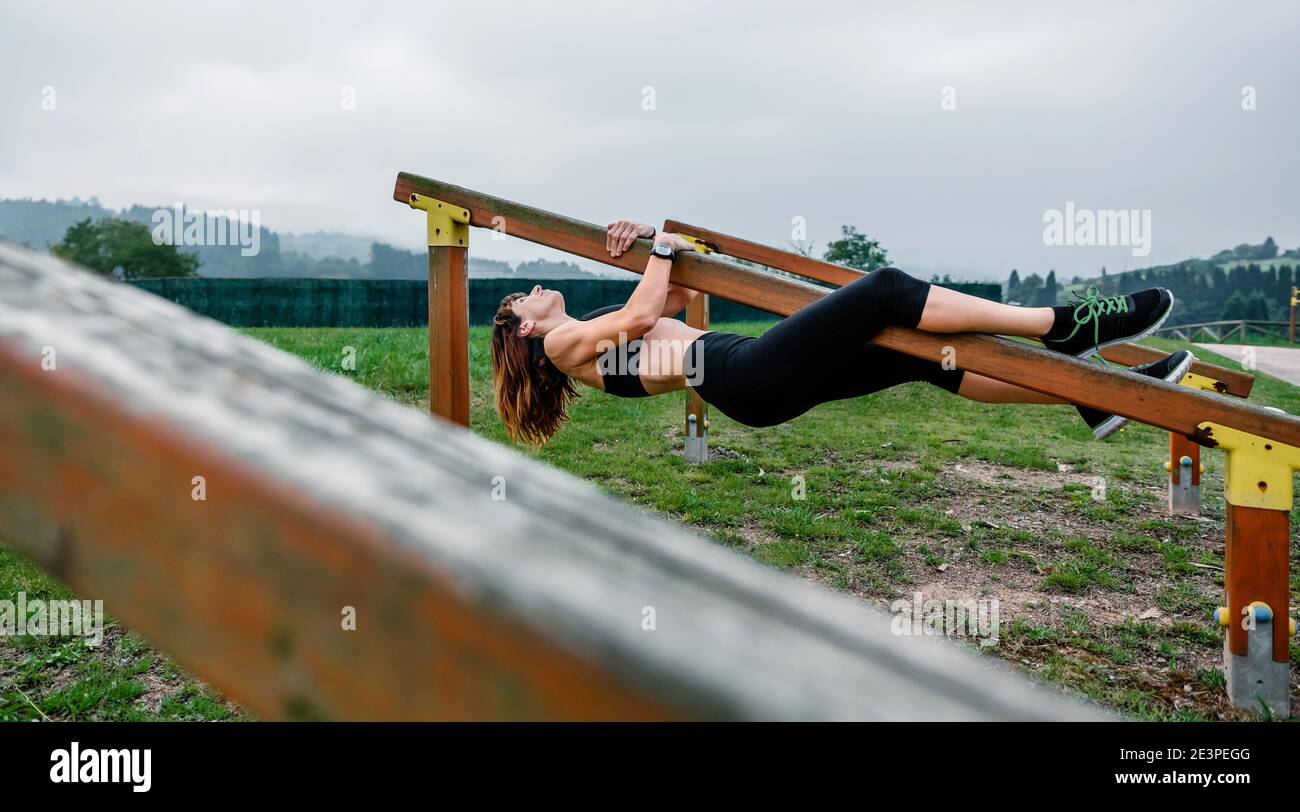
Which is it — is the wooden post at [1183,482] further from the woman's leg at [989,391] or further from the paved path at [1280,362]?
the paved path at [1280,362]

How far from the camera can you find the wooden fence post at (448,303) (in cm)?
392

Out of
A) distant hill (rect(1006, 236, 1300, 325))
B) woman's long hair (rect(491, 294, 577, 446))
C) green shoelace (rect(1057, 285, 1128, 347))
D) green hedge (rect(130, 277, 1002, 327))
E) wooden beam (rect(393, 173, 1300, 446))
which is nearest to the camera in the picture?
wooden beam (rect(393, 173, 1300, 446))

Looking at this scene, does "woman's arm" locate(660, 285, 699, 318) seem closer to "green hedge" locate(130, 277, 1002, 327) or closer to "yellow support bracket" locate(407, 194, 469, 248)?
"yellow support bracket" locate(407, 194, 469, 248)

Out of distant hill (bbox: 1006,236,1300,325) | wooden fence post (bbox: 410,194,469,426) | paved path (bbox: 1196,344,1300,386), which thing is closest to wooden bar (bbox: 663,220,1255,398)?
wooden fence post (bbox: 410,194,469,426)

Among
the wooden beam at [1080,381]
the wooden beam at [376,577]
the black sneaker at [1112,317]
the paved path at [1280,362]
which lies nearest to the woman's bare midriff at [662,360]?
the wooden beam at [1080,381]

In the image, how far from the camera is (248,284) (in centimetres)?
2156

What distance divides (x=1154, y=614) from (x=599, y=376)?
2773 mm

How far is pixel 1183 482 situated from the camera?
5.66 m

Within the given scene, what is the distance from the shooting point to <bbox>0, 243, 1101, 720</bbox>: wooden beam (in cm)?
25

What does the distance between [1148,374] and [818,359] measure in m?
1.38

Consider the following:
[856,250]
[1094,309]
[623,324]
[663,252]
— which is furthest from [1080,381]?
[856,250]

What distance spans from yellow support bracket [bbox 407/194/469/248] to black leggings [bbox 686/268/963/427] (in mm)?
1227
